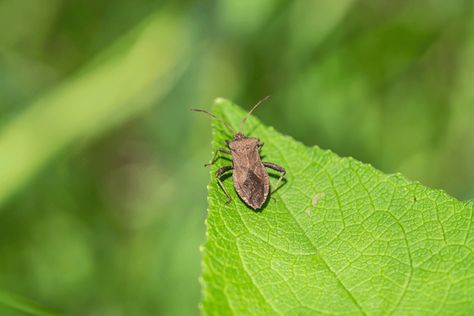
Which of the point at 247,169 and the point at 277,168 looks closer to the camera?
the point at 277,168

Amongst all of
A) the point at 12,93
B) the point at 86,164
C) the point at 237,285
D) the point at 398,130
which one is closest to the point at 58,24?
the point at 12,93

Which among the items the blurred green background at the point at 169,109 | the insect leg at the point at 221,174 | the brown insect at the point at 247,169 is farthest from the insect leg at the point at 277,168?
the blurred green background at the point at 169,109

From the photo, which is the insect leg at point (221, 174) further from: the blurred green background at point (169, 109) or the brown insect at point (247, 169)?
the blurred green background at point (169, 109)

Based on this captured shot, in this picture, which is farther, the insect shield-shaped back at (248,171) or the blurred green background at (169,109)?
the blurred green background at (169,109)

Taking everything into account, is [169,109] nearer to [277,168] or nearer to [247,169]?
[247,169]

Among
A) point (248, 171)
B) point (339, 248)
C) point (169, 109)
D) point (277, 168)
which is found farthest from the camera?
point (169, 109)

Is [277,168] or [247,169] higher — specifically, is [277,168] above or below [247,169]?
below

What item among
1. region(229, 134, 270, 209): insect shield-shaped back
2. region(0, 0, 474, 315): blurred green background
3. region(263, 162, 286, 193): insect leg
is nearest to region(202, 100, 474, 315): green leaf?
region(263, 162, 286, 193): insect leg

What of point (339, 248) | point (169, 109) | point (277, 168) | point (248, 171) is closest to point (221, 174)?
point (248, 171)

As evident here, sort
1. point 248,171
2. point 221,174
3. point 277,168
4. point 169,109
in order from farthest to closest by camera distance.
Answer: point 169,109 < point 248,171 < point 221,174 < point 277,168
